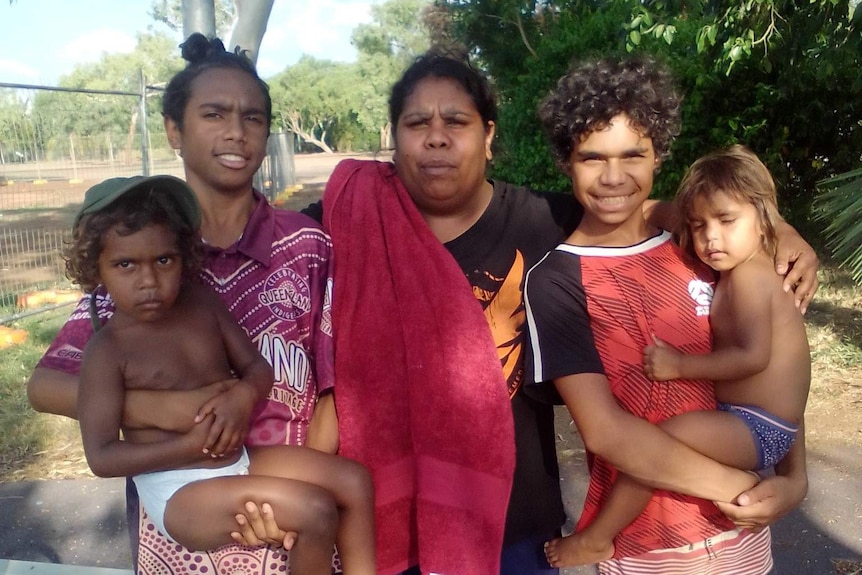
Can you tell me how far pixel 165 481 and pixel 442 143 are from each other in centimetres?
103

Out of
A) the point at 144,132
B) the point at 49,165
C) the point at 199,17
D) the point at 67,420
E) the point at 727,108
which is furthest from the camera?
the point at 727,108

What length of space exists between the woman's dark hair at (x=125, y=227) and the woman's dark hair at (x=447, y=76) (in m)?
0.67

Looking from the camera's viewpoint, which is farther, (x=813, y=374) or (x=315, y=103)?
(x=315, y=103)

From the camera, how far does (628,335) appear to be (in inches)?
73.0

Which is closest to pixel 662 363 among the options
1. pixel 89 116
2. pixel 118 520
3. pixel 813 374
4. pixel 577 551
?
pixel 577 551

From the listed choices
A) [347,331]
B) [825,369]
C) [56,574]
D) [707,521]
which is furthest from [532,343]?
[825,369]

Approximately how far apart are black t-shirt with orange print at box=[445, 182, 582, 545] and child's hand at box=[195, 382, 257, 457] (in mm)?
676

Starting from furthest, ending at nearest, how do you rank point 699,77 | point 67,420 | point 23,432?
1. point 699,77
2. point 67,420
3. point 23,432

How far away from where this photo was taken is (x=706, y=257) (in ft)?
6.24

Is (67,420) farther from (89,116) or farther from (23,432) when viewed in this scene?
(89,116)

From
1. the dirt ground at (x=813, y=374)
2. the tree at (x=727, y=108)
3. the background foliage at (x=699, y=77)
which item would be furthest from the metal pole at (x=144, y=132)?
the tree at (x=727, y=108)

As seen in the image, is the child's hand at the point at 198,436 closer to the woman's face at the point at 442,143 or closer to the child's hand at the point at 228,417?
the child's hand at the point at 228,417

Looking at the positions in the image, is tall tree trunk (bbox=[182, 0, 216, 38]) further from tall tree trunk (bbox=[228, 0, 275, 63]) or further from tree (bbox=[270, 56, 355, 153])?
tree (bbox=[270, 56, 355, 153])

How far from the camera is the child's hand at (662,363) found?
1.79m
